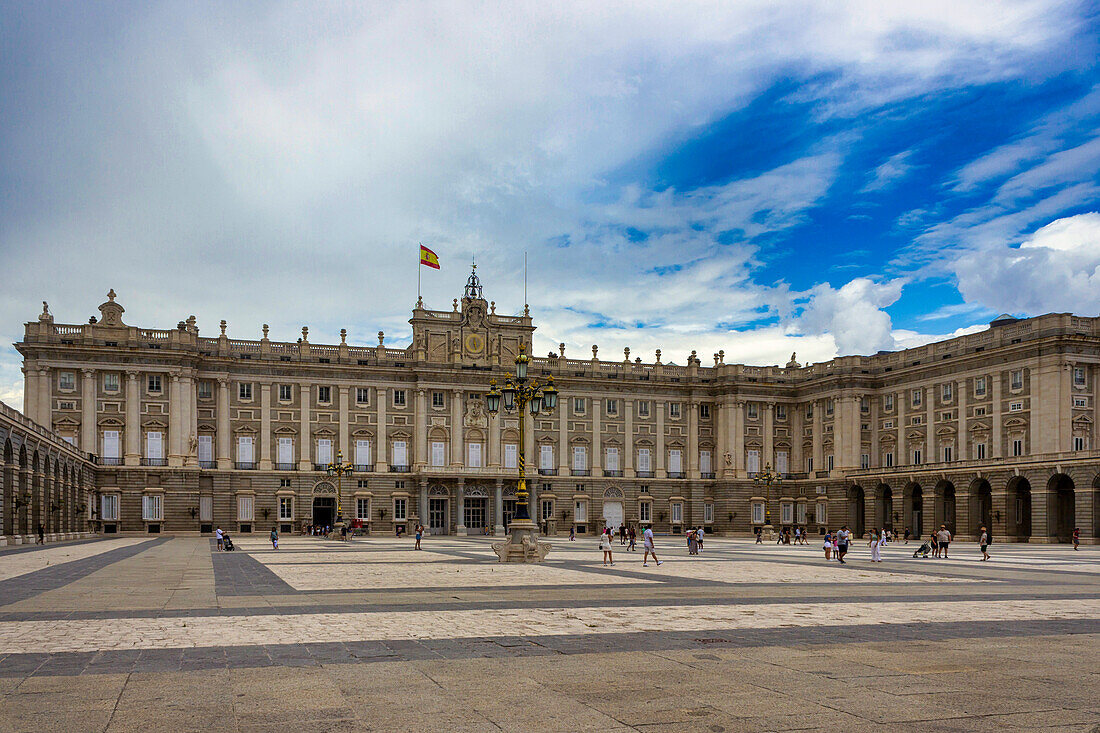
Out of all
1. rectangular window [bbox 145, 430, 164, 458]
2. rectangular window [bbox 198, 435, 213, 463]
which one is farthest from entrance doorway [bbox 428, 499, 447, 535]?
rectangular window [bbox 145, 430, 164, 458]

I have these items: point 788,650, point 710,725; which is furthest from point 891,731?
point 788,650

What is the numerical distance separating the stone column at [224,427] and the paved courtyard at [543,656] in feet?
190

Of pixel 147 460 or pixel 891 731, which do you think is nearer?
pixel 891 731

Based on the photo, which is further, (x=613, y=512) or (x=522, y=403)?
(x=613, y=512)

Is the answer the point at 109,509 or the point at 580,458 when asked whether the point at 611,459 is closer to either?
the point at 580,458

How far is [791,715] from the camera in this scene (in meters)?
9.59

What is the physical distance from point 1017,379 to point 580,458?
3827 centimetres

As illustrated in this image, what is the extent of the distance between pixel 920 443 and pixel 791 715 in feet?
251

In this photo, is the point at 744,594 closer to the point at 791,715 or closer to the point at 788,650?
the point at 788,650

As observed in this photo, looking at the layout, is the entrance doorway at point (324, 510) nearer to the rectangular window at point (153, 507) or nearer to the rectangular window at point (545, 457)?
the rectangular window at point (153, 507)

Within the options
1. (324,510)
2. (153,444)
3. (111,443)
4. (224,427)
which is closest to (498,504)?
(324,510)

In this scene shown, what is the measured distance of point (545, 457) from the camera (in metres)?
91.2

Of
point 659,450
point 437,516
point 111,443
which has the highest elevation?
point 111,443

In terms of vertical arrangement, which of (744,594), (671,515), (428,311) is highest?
(428,311)
